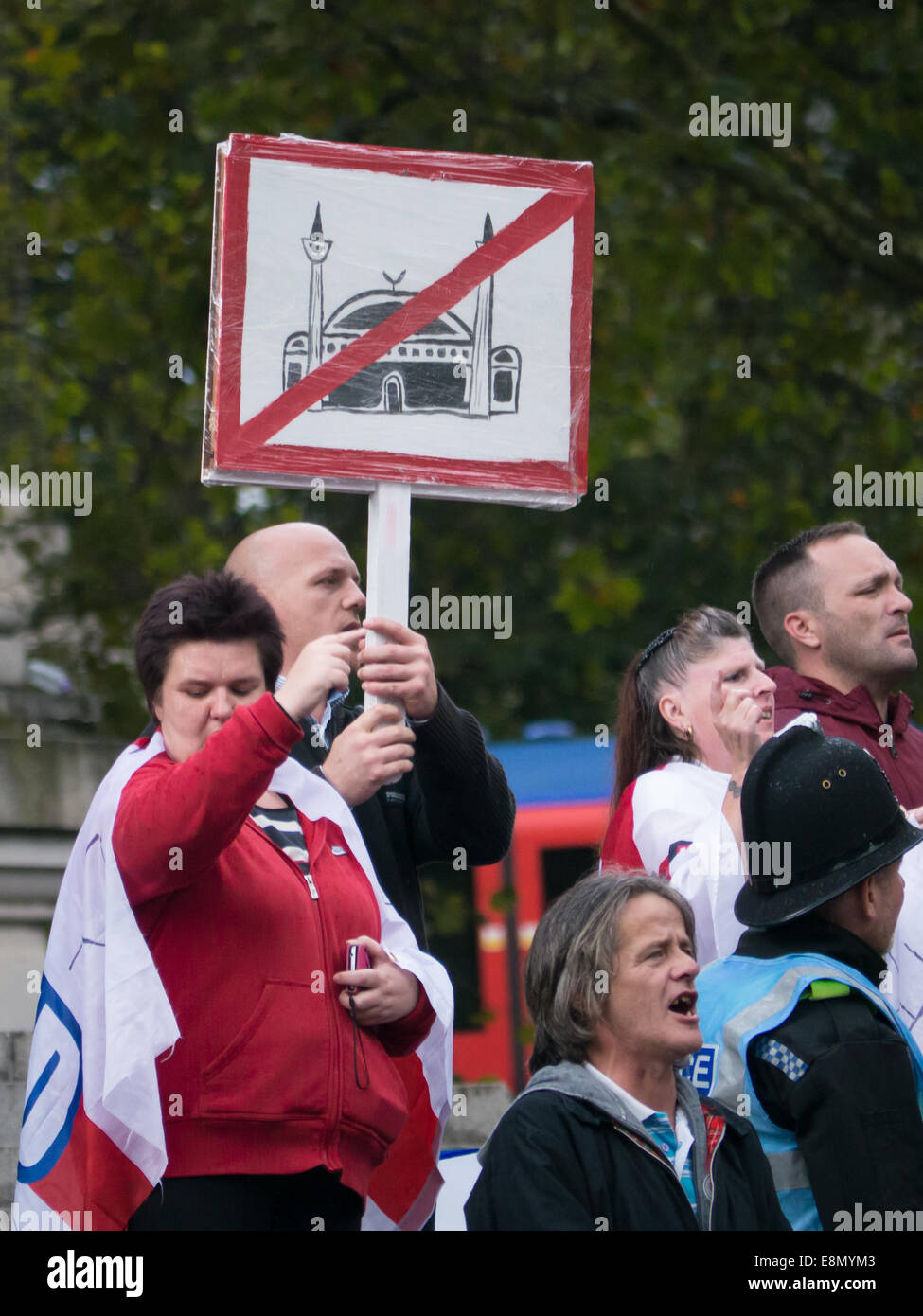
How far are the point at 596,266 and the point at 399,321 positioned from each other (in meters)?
6.44

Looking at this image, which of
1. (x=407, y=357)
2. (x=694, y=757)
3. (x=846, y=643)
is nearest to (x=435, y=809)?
(x=694, y=757)

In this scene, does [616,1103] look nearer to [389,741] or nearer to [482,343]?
[389,741]

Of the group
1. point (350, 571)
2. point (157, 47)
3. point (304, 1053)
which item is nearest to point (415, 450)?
point (350, 571)

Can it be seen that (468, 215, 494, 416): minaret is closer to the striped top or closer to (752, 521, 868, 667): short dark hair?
the striped top

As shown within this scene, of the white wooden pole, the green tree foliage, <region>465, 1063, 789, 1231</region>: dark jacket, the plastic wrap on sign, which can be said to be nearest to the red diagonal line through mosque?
the plastic wrap on sign

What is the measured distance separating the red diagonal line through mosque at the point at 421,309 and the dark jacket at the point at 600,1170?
1.18 metres

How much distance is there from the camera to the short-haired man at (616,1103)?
3.01 m

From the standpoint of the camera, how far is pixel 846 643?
4.67 m

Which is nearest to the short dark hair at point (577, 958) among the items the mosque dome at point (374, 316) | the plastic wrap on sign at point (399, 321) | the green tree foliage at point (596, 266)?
the plastic wrap on sign at point (399, 321)

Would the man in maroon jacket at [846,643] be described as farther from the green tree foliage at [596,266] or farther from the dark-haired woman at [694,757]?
the green tree foliage at [596,266]

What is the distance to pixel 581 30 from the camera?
32.0 feet
